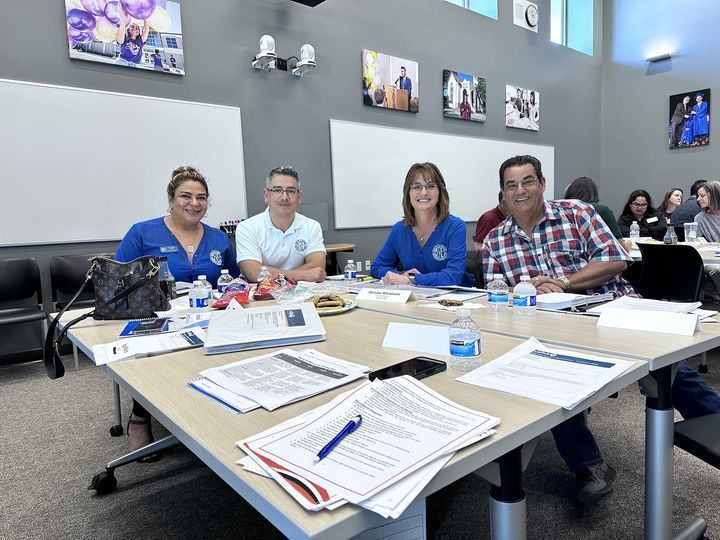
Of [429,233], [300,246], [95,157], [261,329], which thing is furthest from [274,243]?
[95,157]

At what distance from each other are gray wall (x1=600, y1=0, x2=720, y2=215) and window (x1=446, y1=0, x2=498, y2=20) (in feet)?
9.43

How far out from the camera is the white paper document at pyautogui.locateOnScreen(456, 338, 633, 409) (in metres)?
0.89

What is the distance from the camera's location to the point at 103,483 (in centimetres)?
183

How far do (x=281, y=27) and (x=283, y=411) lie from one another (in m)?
4.89

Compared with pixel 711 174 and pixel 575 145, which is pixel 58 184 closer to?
pixel 575 145

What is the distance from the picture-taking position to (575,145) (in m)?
8.09

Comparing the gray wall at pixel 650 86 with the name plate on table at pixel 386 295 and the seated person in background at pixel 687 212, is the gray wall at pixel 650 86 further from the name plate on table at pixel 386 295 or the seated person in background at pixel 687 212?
the name plate on table at pixel 386 295

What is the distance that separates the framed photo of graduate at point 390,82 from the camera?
18.0 feet

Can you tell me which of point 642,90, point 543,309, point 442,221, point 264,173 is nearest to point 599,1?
point 642,90

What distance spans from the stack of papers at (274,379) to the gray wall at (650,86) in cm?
833

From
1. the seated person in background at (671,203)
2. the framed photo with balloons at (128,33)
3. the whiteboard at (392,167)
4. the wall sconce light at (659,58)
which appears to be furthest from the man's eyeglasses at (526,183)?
the wall sconce light at (659,58)

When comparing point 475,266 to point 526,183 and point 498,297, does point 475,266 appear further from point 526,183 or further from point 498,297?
point 498,297

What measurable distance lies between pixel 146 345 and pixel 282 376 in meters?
0.54

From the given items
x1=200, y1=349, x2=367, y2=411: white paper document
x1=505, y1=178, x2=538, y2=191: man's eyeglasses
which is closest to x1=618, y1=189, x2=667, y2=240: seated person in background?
x1=505, y1=178, x2=538, y2=191: man's eyeglasses
